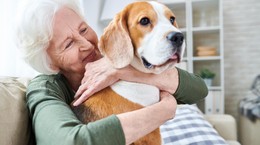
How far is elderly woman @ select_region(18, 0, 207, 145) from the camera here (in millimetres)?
611

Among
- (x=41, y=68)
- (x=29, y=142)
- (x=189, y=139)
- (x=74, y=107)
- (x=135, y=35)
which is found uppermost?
(x=135, y=35)

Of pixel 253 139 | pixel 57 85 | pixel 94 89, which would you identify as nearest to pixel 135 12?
pixel 94 89

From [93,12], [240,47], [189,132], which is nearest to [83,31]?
[189,132]

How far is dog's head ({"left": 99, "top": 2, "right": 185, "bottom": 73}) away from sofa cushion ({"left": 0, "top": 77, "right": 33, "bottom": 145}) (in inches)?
13.8

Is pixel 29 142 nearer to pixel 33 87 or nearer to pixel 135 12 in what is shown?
pixel 33 87

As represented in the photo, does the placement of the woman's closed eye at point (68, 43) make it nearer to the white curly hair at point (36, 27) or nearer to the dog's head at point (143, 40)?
the white curly hair at point (36, 27)

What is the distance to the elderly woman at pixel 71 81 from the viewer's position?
61cm

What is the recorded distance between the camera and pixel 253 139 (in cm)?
253

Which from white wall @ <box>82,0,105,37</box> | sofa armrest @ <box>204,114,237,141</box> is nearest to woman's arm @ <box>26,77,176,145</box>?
sofa armrest @ <box>204,114,237,141</box>

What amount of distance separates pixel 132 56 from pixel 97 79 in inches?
5.3

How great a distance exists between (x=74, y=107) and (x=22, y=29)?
330mm

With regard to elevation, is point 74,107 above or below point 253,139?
above

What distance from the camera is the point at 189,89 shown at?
900 mm

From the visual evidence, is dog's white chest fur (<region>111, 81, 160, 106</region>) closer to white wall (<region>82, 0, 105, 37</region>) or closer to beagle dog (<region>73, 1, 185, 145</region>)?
beagle dog (<region>73, 1, 185, 145</region>)
